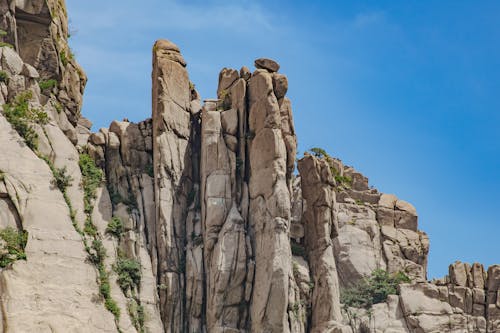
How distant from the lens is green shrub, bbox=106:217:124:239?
84812 millimetres

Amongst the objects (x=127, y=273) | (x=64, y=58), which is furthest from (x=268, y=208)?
(x=64, y=58)

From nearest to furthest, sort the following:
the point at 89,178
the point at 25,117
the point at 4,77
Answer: the point at 25,117
the point at 4,77
the point at 89,178

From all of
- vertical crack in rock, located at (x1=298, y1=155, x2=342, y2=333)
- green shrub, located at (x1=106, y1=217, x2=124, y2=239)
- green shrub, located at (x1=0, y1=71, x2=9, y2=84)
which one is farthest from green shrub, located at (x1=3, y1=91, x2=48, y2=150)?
vertical crack in rock, located at (x1=298, y1=155, x2=342, y2=333)

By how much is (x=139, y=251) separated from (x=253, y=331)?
9.71 meters

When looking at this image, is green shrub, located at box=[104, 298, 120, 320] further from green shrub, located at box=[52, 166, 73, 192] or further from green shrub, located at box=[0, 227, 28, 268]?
green shrub, located at box=[52, 166, 73, 192]

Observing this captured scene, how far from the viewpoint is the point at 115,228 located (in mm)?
84938

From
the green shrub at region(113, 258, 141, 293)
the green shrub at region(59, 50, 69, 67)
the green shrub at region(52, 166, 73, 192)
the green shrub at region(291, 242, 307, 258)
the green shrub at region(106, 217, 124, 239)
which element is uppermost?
the green shrub at region(59, 50, 69, 67)

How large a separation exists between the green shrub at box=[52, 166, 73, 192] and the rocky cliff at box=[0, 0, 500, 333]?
0.31 ft

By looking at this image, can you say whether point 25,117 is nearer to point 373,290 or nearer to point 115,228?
point 115,228

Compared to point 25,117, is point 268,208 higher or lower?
lower

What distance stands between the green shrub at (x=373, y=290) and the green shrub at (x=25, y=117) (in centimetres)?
2520

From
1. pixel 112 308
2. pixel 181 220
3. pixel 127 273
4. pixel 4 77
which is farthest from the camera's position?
pixel 181 220

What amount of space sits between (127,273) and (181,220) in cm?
645

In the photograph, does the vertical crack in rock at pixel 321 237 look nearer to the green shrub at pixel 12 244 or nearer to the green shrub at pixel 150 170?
the green shrub at pixel 150 170
